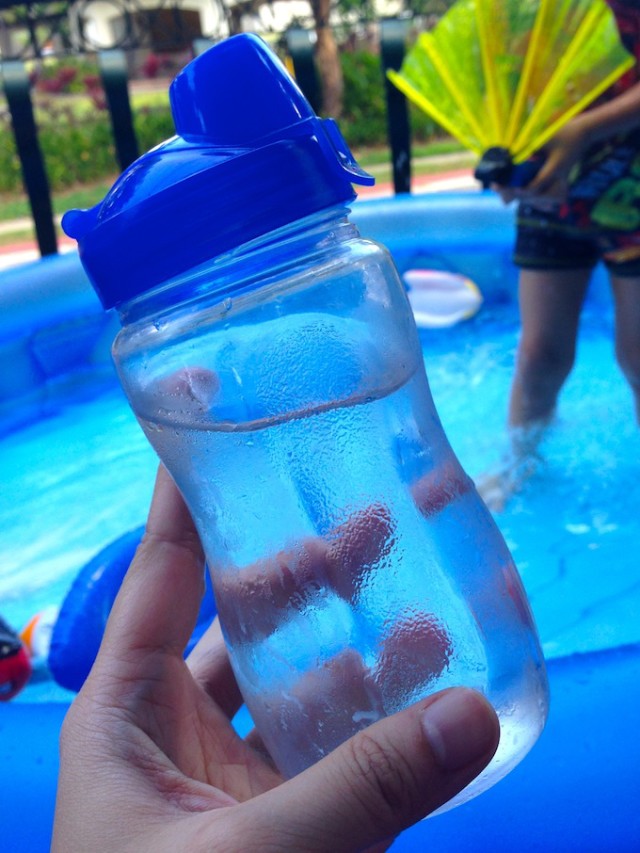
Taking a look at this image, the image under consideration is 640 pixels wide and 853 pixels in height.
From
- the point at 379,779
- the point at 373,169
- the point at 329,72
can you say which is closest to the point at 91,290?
the point at 379,779

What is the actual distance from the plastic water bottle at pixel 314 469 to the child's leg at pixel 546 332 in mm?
1235

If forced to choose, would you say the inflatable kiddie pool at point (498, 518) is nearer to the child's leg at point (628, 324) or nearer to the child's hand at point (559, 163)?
the child's leg at point (628, 324)

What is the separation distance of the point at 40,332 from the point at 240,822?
2961 mm

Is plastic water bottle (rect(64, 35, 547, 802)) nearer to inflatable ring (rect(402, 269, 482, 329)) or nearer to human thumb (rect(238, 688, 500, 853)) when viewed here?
human thumb (rect(238, 688, 500, 853))

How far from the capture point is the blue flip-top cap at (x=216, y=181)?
67 cm

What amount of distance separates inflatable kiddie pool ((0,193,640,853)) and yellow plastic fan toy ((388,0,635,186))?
0.86 m

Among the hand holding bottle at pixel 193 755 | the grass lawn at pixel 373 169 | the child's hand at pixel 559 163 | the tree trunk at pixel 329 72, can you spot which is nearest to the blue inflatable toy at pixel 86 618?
the hand holding bottle at pixel 193 755

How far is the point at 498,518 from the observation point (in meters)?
2.11

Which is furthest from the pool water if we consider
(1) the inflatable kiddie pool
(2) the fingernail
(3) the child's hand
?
(2) the fingernail

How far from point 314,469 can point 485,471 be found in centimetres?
156

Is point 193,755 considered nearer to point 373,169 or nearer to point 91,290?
point 91,290

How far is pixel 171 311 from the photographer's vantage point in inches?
30.4

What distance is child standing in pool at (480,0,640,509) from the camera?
179cm

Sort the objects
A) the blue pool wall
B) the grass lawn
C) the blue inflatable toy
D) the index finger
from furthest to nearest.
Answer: the grass lawn → the blue pool wall → the blue inflatable toy → the index finger
